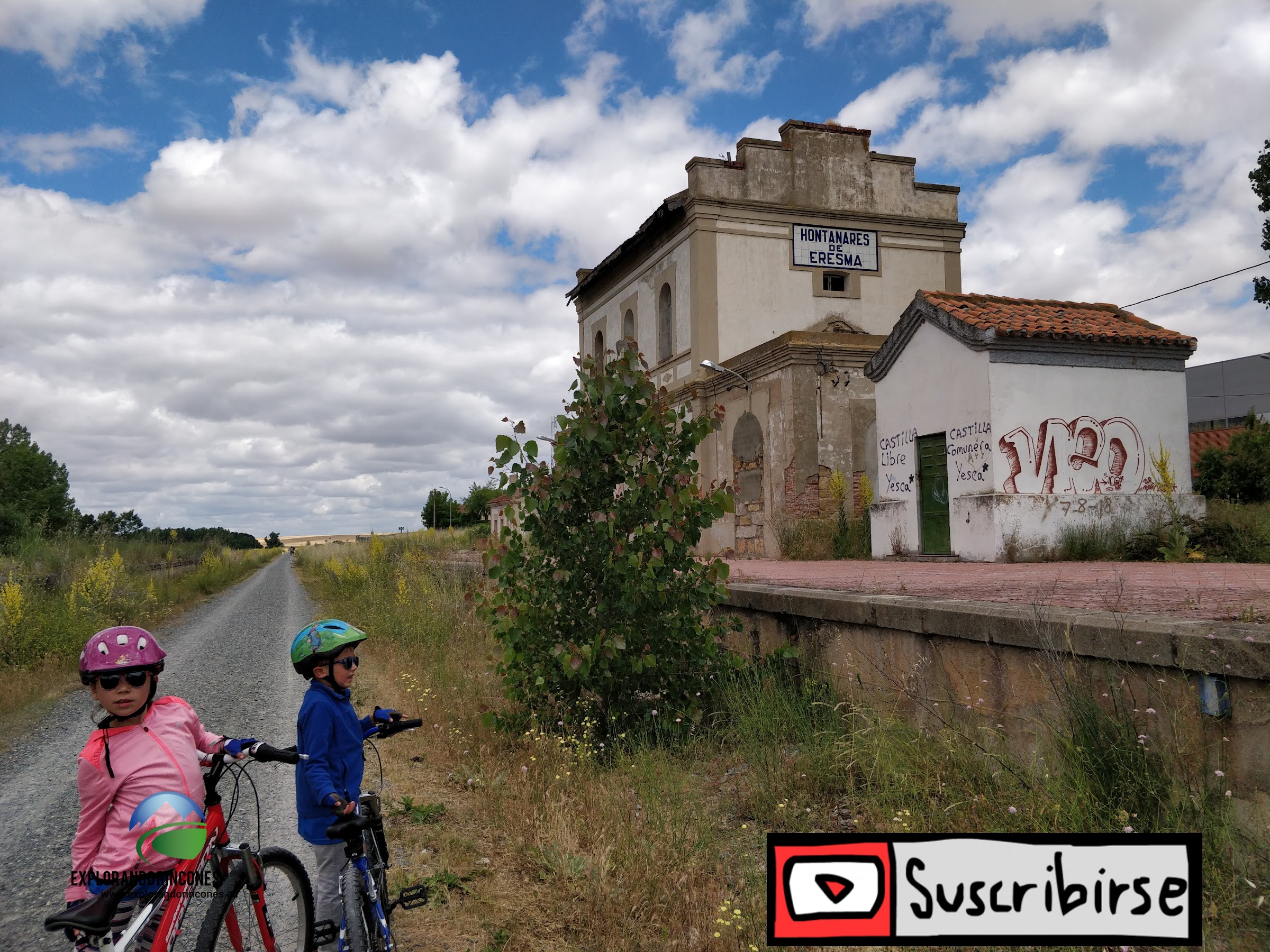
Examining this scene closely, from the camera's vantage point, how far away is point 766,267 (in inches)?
923

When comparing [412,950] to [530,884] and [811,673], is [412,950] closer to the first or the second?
[530,884]

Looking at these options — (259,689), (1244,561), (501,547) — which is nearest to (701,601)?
(501,547)

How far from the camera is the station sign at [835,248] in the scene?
23.8m

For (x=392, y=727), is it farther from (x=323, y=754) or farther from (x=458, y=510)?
(x=458, y=510)

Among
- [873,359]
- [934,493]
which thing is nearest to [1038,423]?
[934,493]

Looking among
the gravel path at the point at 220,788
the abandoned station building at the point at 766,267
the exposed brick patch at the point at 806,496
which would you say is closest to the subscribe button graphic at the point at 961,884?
the gravel path at the point at 220,788

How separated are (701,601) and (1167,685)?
2.88 m

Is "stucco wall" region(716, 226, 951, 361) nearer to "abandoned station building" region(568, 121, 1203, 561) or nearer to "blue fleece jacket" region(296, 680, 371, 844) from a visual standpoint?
"abandoned station building" region(568, 121, 1203, 561)

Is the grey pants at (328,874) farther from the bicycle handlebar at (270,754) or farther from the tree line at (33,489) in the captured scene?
the tree line at (33,489)

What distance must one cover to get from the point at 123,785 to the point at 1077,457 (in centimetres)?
1259

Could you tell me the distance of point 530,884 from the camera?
152 inches

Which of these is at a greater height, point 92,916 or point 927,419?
point 927,419

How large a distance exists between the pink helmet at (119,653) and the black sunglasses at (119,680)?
0.07ft

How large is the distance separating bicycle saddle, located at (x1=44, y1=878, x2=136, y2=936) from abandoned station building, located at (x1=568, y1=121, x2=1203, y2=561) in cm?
436
